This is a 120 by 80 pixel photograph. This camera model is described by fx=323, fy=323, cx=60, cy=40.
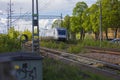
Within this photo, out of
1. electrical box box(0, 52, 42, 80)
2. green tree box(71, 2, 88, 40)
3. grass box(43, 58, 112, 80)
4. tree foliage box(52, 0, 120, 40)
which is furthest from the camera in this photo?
green tree box(71, 2, 88, 40)

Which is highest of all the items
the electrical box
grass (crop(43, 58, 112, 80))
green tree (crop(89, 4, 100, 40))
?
green tree (crop(89, 4, 100, 40))

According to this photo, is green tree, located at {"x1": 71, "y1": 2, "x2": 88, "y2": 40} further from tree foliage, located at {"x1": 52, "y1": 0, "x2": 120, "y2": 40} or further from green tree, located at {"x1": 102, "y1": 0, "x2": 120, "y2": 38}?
green tree, located at {"x1": 102, "y1": 0, "x2": 120, "y2": 38}

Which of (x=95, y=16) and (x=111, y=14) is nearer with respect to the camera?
(x=111, y=14)

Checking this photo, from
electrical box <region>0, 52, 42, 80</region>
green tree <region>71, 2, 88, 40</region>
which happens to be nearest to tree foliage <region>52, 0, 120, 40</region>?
green tree <region>71, 2, 88, 40</region>

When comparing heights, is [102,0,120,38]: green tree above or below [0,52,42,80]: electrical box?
above

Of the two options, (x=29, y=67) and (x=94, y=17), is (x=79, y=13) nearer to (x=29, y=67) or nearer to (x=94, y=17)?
(x=94, y=17)

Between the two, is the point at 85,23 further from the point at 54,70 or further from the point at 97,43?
the point at 54,70

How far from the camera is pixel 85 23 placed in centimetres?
8494

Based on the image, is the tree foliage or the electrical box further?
the tree foliage

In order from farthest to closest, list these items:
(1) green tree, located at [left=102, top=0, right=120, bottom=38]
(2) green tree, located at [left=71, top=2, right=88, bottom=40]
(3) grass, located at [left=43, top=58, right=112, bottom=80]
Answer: (2) green tree, located at [left=71, top=2, right=88, bottom=40], (1) green tree, located at [left=102, top=0, right=120, bottom=38], (3) grass, located at [left=43, top=58, right=112, bottom=80]

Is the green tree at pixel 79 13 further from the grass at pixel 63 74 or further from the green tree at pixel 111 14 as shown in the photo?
the grass at pixel 63 74

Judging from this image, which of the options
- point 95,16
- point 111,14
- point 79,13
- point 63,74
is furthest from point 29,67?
point 79,13

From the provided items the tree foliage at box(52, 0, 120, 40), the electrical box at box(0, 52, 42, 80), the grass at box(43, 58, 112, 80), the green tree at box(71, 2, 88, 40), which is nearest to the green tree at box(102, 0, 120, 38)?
the tree foliage at box(52, 0, 120, 40)

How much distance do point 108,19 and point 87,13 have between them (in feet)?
54.5
